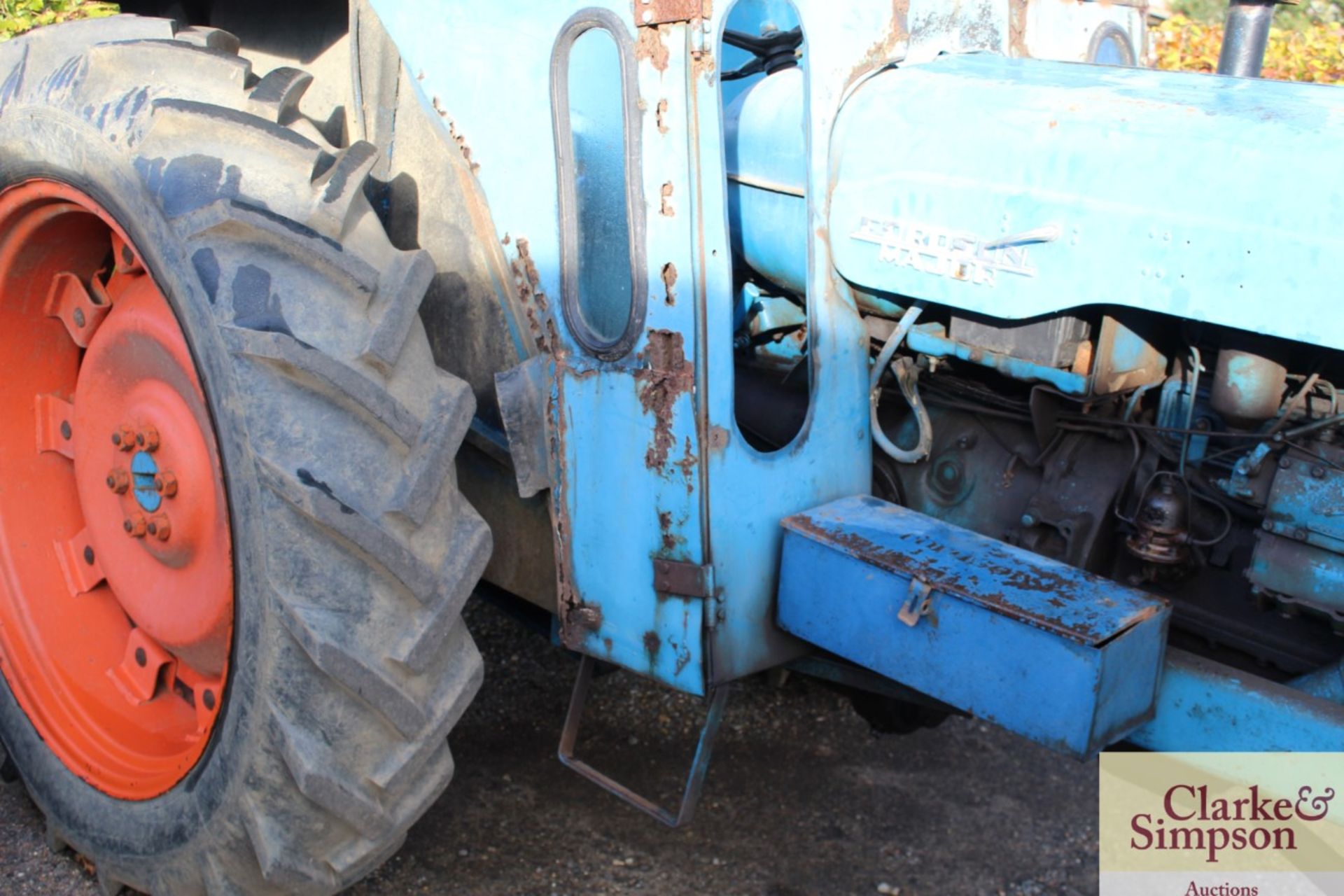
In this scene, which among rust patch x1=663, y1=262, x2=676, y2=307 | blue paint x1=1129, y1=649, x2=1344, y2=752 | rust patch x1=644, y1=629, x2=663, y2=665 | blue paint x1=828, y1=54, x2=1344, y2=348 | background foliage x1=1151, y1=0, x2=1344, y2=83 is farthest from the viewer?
background foliage x1=1151, y1=0, x2=1344, y2=83

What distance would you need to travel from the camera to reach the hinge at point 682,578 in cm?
198

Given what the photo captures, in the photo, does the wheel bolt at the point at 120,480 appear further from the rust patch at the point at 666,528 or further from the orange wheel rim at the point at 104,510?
the rust patch at the point at 666,528

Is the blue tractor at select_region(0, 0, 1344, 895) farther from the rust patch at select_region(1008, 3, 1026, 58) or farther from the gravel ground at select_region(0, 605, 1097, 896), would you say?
the gravel ground at select_region(0, 605, 1097, 896)

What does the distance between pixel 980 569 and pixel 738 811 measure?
40.1 inches

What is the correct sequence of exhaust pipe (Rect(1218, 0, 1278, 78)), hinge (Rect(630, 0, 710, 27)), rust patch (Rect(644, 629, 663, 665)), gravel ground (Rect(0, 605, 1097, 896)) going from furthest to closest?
gravel ground (Rect(0, 605, 1097, 896)) < exhaust pipe (Rect(1218, 0, 1278, 78)) < rust patch (Rect(644, 629, 663, 665)) < hinge (Rect(630, 0, 710, 27))

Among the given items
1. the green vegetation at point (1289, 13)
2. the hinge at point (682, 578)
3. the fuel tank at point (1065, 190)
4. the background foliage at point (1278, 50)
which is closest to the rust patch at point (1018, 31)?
the fuel tank at point (1065, 190)

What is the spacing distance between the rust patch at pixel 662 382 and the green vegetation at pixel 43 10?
3.24 m

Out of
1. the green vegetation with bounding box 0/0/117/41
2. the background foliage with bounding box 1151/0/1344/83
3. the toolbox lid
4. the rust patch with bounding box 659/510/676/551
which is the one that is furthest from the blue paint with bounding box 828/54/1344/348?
the background foliage with bounding box 1151/0/1344/83

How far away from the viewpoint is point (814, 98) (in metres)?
1.93

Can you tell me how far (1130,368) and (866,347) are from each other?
0.41 meters

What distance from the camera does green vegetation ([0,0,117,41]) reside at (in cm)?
436

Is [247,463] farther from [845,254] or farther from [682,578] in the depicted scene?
[845,254]

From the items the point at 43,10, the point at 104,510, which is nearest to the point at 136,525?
the point at 104,510

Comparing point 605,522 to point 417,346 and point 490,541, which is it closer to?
point 490,541
